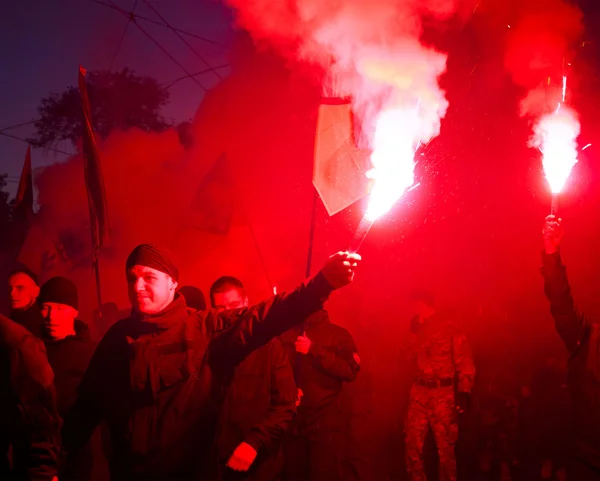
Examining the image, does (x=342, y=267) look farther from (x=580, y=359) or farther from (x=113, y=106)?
(x=113, y=106)

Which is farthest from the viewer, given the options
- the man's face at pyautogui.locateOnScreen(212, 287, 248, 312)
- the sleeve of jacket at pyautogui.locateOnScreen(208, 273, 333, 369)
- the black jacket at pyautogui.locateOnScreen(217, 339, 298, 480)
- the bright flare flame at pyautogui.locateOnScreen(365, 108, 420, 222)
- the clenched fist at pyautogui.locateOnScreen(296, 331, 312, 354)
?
the clenched fist at pyautogui.locateOnScreen(296, 331, 312, 354)

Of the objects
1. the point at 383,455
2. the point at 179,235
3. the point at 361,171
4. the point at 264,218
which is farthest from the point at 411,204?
the point at 179,235

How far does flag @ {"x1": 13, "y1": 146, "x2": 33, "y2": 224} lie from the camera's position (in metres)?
9.55

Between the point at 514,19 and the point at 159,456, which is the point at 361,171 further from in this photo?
the point at 159,456

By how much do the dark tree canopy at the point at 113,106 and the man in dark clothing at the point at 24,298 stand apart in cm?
1055

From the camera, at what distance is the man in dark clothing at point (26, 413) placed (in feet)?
10.4

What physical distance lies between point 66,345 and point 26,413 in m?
1.26

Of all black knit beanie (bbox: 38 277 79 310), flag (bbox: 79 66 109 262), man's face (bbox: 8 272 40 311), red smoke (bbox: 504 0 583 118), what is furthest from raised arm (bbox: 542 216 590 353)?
flag (bbox: 79 66 109 262)

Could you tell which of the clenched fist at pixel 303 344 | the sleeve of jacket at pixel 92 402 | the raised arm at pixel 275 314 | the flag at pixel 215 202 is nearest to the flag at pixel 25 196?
the flag at pixel 215 202

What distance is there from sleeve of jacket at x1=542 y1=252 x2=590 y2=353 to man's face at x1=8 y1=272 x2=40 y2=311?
16.4 ft

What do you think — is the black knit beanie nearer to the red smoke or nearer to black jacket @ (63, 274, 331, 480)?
black jacket @ (63, 274, 331, 480)

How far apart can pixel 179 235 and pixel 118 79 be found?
7464mm

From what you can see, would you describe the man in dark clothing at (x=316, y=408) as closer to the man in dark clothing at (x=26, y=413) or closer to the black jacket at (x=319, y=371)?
the black jacket at (x=319, y=371)

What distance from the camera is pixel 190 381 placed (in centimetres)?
308
